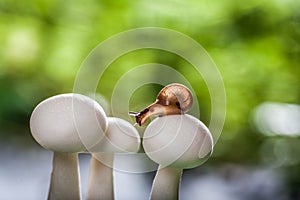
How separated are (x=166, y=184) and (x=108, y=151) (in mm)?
29

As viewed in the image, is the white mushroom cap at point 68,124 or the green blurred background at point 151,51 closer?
the white mushroom cap at point 68,124

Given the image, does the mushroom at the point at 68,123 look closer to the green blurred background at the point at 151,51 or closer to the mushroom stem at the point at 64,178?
the mushroom stem at the point at 64,178

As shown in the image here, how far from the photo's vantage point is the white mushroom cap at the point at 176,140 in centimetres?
21

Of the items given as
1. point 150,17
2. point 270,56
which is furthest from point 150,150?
point 270,56

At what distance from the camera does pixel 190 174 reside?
2.87 ft

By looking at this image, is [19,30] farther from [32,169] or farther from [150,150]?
[150,150]

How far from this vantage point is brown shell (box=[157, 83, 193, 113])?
21 cm

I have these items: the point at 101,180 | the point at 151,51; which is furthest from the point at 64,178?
the point at 151,51

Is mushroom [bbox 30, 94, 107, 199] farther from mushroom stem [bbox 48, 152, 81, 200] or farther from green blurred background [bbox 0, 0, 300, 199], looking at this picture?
green blurred background [bbox 0, 0, 300, 199]

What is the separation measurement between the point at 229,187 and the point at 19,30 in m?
0.39

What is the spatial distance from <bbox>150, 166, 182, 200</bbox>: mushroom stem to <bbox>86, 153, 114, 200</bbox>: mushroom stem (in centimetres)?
2

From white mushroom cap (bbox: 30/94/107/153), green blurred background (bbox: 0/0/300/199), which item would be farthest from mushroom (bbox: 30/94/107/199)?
green blurred background (bbox: 0/0/300/199)

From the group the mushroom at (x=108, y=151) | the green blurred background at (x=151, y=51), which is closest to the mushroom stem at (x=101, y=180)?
the mushroom at (x=108, y=151)

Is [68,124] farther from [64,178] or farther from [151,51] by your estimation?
[151,51]
